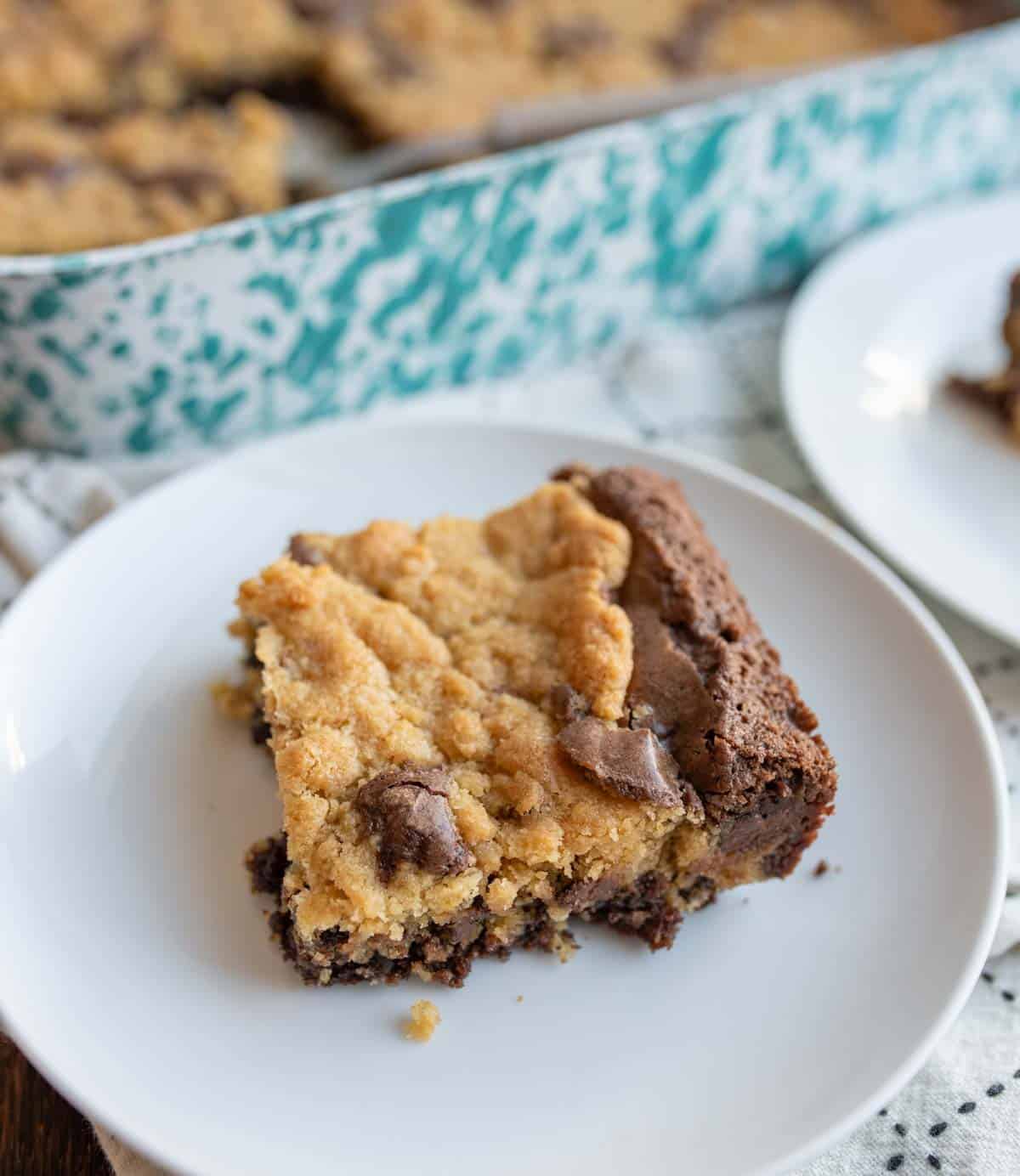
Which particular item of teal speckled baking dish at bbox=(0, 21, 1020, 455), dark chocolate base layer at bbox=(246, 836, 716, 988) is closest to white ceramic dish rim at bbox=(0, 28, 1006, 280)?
teal speckled baking dish at bbox=(0, 21, 1020, 455)

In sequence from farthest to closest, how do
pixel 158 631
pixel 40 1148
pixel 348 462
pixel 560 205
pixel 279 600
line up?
pixel 560 205 → pixel 348 462 → pixel 158 631 → pixel 279 600 → pixel 40 1148

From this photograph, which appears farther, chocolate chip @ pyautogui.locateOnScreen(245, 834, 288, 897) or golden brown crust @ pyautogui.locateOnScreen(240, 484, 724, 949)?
chocolate chip @ pyautogui.locateOnScreen(245, 834, 288, 897)

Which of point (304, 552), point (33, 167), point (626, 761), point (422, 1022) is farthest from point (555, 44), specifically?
point (422, 1022)

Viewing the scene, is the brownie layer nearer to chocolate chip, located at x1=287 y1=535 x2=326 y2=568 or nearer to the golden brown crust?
the golden brown crust

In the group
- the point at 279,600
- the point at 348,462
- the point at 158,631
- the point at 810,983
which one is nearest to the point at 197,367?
the point at 348,462

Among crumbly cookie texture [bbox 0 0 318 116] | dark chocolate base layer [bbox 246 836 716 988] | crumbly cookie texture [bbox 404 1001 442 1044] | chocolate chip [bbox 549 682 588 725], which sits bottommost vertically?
crumbly cookie texture [bbox 404 1001 442 1044]

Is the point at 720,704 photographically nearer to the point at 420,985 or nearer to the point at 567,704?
the point at 567,704

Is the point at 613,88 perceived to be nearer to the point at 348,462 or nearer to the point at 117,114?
the point at 117,114

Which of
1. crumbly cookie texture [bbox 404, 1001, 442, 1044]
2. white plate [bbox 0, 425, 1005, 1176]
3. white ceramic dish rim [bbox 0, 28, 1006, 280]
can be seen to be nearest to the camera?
white plate [bbox 0, 425, 1005, 1176]
